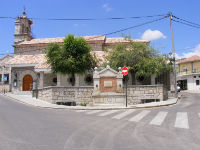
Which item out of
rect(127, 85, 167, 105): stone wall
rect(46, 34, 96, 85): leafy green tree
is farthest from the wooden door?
rect(127, 85, 167, 105): stone wall

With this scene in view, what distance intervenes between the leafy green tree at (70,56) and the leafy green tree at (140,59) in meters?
3.18

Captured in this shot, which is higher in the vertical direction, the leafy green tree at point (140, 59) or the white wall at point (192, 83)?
the leafy green tree at point (140, 59)

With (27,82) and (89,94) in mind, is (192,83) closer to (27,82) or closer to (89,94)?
(89,94)

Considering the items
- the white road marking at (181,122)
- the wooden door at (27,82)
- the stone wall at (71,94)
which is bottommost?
the white road marking at (181,122)

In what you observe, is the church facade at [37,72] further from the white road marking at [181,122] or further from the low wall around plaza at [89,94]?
the white road marking at [181,122]

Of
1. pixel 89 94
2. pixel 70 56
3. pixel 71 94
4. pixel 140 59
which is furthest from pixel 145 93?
pixel 70 56

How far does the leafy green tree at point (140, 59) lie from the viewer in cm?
2041

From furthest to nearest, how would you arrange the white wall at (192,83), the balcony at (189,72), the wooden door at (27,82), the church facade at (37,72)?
the balcony at (189,72)
the white wall at (192,83)
the wooden door at (27,82)
the church facade at (37,72)

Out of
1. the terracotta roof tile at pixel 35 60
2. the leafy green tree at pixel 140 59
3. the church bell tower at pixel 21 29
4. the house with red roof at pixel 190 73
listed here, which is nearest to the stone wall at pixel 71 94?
the leafy green tree at pixel 140 59

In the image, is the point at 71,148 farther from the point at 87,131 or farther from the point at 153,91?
the point at 153,91

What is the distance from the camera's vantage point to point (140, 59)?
21.1 metres

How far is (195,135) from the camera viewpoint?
6008 millimetres

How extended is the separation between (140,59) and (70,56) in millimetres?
7745

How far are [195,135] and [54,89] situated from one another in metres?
14.3
